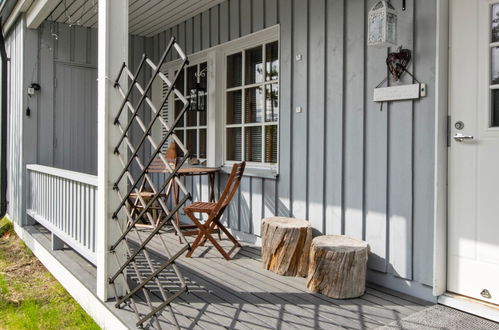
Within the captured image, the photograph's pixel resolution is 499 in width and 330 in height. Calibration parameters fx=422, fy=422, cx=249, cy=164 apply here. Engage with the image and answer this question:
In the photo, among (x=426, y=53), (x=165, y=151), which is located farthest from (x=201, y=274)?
(x=165, y=151)

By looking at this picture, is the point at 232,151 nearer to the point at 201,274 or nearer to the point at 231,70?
the point at 231,70

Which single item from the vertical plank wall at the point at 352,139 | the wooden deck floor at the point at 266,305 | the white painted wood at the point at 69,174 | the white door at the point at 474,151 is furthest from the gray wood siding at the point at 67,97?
the white door at the point at 474,151

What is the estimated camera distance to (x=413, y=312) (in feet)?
8.32

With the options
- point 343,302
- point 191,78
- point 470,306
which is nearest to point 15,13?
point 191,78

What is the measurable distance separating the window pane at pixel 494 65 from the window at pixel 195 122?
3244mm

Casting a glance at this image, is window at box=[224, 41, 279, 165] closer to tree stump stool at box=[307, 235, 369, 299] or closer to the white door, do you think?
tree stump stool at box=[307, 235, 369, 299]

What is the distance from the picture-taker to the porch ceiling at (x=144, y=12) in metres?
4.75

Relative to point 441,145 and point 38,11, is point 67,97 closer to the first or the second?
point 38,11

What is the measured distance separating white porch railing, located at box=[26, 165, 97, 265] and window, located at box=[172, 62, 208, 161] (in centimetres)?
172

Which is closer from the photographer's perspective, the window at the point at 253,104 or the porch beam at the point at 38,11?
the window at the point at 253,104

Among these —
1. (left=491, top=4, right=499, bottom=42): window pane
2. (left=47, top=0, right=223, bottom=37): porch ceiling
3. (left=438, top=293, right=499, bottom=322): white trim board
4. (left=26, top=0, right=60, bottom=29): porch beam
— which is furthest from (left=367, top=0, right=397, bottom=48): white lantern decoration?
(left=26, top=0, right=60, bottom=29): porch beam

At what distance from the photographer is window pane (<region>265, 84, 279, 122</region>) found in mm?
4066

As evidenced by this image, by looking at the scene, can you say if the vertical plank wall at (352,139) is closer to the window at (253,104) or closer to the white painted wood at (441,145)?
the white painted wood at (441,145)

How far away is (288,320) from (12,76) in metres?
5.23
